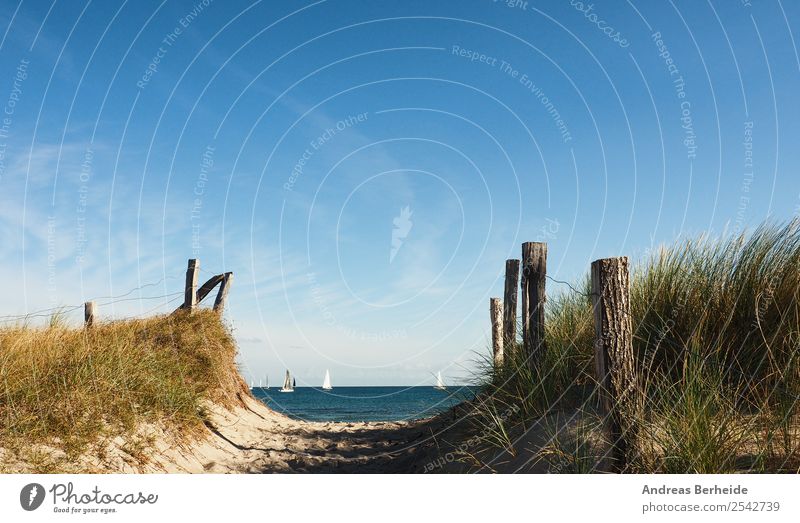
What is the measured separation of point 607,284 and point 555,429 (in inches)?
75.1

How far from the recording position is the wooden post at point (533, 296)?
29.1ft

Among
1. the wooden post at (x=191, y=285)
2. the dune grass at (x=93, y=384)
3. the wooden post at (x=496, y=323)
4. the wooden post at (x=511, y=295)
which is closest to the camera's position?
the dune grass at (x=93, y=384)

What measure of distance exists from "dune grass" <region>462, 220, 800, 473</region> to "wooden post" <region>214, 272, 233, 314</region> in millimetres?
8771

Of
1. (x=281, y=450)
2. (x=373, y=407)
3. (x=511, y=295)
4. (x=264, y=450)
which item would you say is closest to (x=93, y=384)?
(x=264, y=450)

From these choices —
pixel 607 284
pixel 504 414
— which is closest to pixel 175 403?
pixel 504 414

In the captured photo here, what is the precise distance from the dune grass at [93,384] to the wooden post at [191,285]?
106 inches

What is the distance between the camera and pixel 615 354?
234 inches

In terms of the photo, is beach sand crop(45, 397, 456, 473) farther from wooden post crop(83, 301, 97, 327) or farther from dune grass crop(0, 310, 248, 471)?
wooden post crop(83, 301, 97, 327)

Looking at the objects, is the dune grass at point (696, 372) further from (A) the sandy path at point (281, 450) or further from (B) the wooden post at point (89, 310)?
(B) the wooden post at point (89, 310)

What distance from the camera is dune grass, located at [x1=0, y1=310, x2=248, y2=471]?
671cm

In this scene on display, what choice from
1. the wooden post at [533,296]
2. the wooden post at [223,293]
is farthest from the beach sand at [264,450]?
the wooden post at [223,293]

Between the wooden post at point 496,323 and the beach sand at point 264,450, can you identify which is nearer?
the beach sand at point 264,450
